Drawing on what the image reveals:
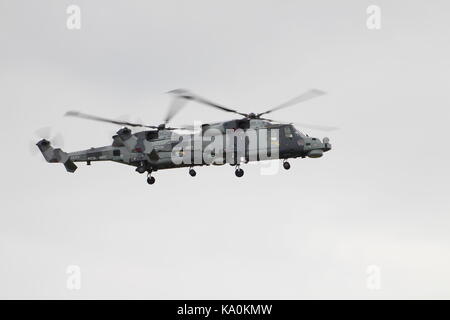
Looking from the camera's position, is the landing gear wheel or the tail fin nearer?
the landing gear wheel

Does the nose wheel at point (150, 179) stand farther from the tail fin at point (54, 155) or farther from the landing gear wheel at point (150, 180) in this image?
the tail fin at point (54, 155)

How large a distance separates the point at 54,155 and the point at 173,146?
42.7 ft

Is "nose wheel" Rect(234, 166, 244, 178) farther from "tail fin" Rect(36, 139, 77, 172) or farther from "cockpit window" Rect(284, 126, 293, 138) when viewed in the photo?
"tail fin" Rect(36, 139, 77, 172)

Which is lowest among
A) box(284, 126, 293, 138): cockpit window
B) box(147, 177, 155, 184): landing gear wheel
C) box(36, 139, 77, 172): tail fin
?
box(147, 177, 155, 184): landing gear wheel

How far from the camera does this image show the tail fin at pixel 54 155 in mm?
83250

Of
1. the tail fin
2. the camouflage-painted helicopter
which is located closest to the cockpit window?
the camouflage-painted helicopter

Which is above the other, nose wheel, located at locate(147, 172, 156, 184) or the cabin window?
the cabin window

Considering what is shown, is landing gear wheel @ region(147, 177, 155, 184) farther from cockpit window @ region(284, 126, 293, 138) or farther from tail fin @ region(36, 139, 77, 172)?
cockpit window @ region(284, 126, 293, 138)

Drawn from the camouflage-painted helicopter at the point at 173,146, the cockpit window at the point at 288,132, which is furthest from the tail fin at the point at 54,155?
the cockpit window at the point at 288,132

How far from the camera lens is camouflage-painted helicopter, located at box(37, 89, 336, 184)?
74.8m

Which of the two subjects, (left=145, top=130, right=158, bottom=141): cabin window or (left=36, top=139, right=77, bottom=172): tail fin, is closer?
(left=145, top=130, right=158, bottom=141): cabin window
